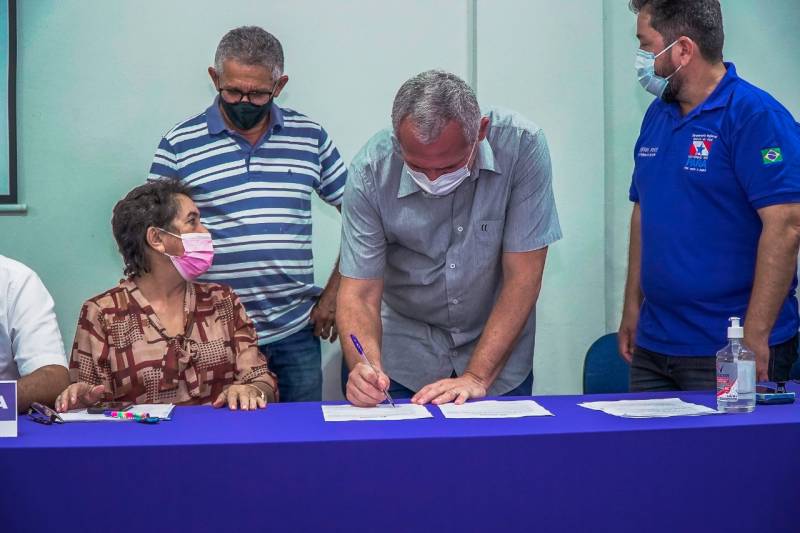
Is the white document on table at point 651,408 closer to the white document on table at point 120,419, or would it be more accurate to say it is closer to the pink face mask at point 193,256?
the white document on table at point 120,419

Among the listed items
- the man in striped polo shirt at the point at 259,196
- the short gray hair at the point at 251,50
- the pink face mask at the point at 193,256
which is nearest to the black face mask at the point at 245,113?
the man in striped polo shirt at the point at 259,196

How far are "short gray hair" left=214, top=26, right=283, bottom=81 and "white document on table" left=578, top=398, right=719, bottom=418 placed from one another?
1.64 metres

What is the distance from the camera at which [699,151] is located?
2.56 m

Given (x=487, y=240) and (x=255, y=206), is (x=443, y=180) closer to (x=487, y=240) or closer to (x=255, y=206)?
(x=487, y=240)

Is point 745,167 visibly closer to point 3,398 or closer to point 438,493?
point 438,493

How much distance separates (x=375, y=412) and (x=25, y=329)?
39.0 inches

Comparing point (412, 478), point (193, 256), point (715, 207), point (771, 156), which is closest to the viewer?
point (412, 478)

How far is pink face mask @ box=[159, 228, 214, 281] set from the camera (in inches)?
104

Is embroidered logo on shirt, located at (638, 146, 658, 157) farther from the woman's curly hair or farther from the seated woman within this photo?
the woman's curly hair

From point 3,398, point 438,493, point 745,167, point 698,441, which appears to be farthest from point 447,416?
point 745,167

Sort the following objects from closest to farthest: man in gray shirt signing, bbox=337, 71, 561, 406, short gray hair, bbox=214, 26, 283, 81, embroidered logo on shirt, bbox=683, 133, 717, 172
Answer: man in gray shirt signing, bbox=337, 71, 561, 406
embroidered logo on shirt, bbox=683, 133, 717, 172
short gray hair, bbox=214, 26, 283, 81

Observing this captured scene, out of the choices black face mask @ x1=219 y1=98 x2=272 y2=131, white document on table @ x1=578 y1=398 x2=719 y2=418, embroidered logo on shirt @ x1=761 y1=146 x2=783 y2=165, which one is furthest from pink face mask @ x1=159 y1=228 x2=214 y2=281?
embroidered logo on shirt @ x1=761 y1=146 x2=783 y2=165

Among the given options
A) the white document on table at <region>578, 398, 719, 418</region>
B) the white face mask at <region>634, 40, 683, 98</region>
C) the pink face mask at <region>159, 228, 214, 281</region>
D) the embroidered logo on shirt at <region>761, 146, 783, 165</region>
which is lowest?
the white document on table at <region>578, 398, 719, 418</region>

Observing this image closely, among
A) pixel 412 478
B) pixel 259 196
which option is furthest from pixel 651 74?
pixel 412 478
